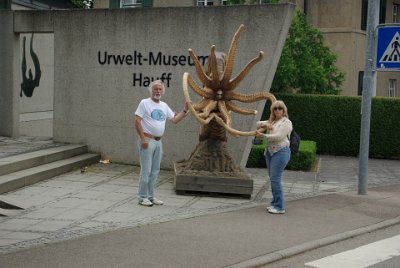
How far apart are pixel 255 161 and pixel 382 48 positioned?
461 centimetres

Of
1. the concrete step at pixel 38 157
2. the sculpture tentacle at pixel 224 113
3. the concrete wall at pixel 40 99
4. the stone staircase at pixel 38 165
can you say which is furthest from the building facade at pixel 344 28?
the sculpture tentacle at pixel 224 113

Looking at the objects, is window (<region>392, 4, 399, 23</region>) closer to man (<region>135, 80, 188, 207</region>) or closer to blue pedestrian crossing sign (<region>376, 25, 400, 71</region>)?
blue pedestrian crossing sign (<region>376, 25, 400, 71</region>)

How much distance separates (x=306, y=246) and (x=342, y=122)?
11.3 m

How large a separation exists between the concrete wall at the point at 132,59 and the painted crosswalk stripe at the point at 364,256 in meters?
4.78

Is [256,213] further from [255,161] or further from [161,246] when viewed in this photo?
[255,161]

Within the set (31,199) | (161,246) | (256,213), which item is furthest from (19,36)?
(161,246)

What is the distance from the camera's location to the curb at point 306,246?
612 cm

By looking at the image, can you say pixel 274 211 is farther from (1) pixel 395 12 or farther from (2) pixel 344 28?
(1) pixel 395 12

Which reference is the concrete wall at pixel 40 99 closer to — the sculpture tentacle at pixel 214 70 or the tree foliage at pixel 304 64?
the sculpture tentacle at pixel 214 70

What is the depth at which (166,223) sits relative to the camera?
773cm

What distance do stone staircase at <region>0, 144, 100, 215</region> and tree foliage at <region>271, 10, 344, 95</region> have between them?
8.02 m

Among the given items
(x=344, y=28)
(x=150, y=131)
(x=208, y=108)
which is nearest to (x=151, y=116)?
(x=150, y=131)

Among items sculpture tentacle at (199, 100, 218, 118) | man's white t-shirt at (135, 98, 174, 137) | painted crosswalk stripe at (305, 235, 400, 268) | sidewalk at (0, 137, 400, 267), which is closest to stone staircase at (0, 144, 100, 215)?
sidewalk at (0, 137, 400, 267)

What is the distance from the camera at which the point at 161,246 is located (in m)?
6.58
